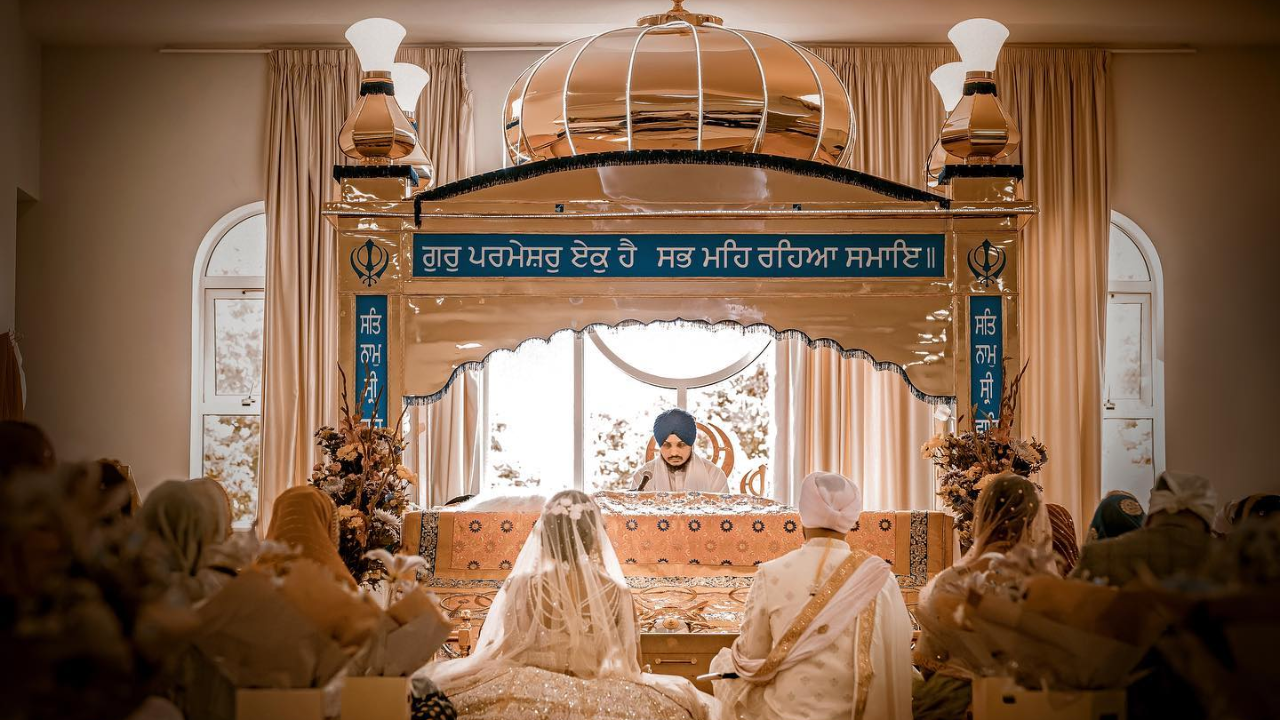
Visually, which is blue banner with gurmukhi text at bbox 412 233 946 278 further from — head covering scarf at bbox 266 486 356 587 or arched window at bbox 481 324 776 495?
arched window at bbox 481 324 776 495

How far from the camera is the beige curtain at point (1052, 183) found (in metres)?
7.66

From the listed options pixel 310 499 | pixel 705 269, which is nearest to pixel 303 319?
pixel 705 269

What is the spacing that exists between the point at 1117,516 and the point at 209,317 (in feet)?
21.0

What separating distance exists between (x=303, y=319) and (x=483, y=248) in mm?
3275

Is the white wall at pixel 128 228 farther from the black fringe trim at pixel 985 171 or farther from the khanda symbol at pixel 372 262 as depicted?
the black fringe trim at pixel 985 171

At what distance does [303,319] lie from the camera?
7.71 metres

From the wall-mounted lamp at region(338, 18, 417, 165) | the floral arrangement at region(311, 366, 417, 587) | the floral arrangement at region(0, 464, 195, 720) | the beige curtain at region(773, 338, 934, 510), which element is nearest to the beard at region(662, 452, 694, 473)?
the beige curtain at region(773, 338, 934, 510)

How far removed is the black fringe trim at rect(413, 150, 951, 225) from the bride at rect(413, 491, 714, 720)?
5.08 ft

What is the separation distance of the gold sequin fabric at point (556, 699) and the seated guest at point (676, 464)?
3.00 meters

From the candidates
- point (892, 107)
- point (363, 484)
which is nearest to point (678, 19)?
point (363, 484)

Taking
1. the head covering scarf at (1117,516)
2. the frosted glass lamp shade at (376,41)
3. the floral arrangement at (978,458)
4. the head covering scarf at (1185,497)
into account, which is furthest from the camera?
the frosted glass lamp shade at (376,41)

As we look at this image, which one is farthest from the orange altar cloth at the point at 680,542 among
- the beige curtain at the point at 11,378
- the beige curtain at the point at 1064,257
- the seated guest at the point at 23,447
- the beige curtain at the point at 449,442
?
the beige curtain at the point at 11,378

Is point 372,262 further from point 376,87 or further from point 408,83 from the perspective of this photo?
point 408,83

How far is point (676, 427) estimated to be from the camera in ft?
21.9
